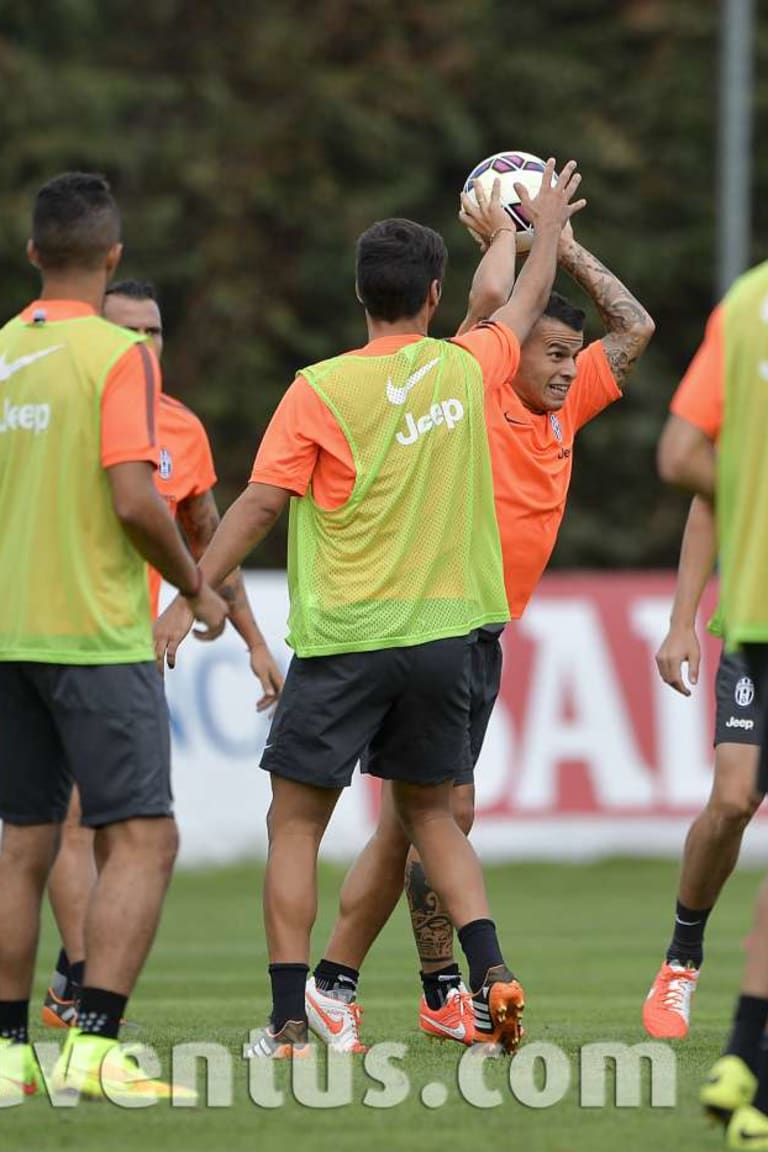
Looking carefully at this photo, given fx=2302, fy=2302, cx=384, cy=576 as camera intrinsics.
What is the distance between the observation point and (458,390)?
7.32 meters

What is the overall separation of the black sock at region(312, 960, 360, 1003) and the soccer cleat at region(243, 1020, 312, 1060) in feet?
Answer: 2.20

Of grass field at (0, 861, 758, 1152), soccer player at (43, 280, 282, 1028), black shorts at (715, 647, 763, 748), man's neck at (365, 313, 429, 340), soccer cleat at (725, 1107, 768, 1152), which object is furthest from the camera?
soccer player at (43, 280, 282, 1028)

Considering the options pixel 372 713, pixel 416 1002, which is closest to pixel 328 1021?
pixel 372 713

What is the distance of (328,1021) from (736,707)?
1.76 meters

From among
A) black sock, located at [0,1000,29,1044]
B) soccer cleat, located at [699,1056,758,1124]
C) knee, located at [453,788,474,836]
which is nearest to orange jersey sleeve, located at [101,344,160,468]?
black sock, located at [0,1000,29,1044]

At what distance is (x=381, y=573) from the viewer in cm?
727

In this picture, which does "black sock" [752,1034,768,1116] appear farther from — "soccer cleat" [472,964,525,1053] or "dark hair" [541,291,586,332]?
"dark hair" [541,291,586,332]

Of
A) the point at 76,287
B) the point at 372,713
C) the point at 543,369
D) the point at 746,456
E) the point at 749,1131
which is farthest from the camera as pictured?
the point at 543,369

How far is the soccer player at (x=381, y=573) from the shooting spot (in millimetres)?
7270

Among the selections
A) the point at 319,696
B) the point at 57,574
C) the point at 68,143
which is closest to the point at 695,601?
the point at 319,696

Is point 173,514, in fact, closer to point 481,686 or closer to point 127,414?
point 481,686

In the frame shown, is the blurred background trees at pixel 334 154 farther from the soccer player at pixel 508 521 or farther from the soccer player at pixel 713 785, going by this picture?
the soccer player at pixel 713 785

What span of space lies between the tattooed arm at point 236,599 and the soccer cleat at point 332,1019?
1164 mm

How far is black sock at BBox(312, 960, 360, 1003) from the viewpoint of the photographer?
26.3 ft
